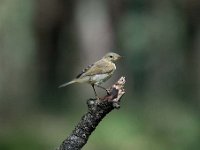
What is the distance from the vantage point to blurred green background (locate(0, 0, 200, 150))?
16781 millimetres

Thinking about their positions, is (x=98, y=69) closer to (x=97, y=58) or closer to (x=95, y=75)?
(x=95, y=75)

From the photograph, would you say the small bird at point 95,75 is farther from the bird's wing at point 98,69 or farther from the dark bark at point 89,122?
the dark bark at point 89,122

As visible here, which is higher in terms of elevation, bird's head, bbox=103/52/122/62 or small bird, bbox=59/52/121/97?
bird's head, bbox=103/52/122/62

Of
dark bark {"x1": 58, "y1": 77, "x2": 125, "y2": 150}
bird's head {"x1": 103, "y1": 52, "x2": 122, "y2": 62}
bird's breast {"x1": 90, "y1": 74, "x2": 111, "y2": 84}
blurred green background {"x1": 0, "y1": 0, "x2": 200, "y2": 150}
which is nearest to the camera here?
dark bark {"x1": 58, "y1": 77, "x2": 125, "y2": 150}

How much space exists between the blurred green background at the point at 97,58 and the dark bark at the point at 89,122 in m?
9.34

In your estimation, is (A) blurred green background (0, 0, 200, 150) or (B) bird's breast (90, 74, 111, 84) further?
(A) blurred green background (0, 0, 200, 150)

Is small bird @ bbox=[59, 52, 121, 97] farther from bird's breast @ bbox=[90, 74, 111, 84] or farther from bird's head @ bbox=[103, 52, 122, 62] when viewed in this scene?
bird's head @ bbox=[103, 52, 122, 62]

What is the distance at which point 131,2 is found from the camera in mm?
29750

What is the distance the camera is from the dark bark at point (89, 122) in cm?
485

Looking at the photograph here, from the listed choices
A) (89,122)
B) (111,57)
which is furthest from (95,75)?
(89,122)

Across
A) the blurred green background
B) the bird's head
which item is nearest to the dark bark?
the bird's head

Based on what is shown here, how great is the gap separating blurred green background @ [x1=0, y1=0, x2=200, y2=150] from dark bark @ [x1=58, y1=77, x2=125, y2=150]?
934cm

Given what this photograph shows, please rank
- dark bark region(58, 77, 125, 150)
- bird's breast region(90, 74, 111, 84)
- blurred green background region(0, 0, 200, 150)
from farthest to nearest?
1. blurred green background region(0, 0, 200, 150)
2. bird's breast region(90, 74, 111, 84)
3. dark bark region(58, 77, 125, 150)

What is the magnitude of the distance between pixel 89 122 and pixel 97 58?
19.5 meters
